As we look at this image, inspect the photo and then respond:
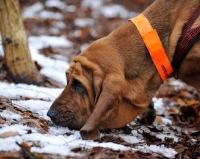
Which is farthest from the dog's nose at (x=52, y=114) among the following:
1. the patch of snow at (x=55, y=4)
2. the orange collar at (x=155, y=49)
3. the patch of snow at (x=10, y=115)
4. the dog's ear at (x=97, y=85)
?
the patch of snow at (x=55, y=4)

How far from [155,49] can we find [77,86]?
0.88 metres

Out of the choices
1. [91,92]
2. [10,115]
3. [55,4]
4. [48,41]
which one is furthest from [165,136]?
[55,4]

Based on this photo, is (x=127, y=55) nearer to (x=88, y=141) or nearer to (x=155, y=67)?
(x=155, y=67)

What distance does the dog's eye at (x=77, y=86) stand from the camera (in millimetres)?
3906

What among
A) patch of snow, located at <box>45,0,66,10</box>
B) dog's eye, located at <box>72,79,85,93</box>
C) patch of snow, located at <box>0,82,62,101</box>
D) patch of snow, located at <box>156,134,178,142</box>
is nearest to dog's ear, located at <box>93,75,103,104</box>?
dog's eye, located at <box>72,79,85,93</box>

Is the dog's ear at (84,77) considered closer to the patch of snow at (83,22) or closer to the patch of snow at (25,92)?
the patch of snow at (25,92)

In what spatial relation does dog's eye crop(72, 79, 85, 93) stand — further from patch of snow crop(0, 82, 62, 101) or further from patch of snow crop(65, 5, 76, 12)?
patch of snow crop(65, 5, 76, 12)

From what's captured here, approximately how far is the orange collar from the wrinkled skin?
0.24 feet

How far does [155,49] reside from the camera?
3895mm

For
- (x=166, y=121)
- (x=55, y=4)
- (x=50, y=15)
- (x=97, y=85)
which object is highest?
(x=55, y=4)

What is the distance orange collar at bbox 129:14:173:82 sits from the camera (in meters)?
3.87

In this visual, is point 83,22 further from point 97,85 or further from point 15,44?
point 97,85

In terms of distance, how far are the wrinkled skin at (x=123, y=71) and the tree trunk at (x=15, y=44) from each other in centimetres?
153

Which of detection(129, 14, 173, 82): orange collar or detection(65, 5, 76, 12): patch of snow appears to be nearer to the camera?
detection(129, 14, 173, 82): orange collar
